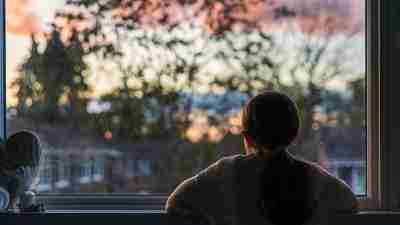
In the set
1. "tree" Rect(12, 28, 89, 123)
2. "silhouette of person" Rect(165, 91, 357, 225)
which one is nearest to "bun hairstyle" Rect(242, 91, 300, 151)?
"silhouette of person" Rect(165, 91, 357, 225)

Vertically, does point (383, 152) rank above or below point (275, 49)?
below

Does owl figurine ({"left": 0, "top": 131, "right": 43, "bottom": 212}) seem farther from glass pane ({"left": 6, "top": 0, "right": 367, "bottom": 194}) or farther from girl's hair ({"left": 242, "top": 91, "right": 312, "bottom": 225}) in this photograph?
girl's hair ({"left": 242, "top": 91, "right": 312, "bottom": 225})

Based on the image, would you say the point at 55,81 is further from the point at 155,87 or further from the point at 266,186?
the point at 266,186

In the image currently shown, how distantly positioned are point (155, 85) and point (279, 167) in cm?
47

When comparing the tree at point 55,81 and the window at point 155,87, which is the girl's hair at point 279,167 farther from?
the tree at point 55,81

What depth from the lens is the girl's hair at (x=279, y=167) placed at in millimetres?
1688

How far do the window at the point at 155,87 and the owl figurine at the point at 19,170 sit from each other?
0.11 meters

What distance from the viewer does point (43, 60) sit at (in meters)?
2.01

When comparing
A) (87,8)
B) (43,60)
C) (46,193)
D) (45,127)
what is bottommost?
(46,193)

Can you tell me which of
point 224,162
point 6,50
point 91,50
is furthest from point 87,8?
point 224,162

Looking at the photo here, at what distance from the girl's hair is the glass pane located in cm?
27

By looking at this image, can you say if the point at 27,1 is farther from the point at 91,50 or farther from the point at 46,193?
the point at 46,193

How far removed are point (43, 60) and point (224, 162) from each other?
1.91 ft

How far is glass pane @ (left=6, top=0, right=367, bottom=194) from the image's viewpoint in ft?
6.52
